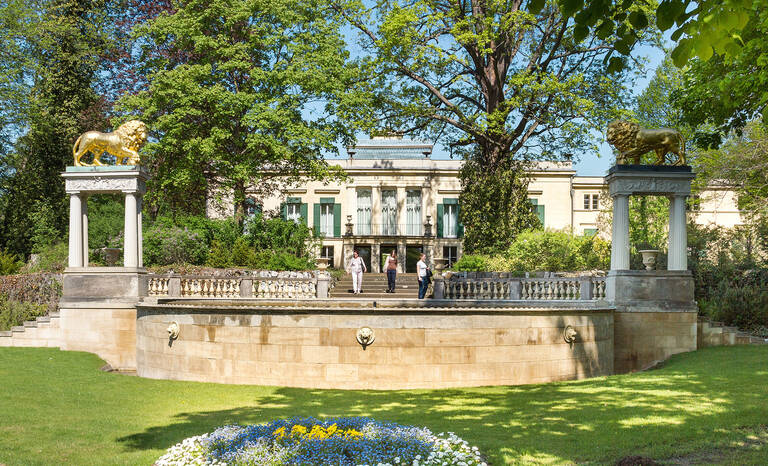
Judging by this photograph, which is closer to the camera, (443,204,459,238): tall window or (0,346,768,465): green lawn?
(0,346,768,465): green lawn

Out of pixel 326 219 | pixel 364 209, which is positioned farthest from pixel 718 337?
pixel 326 219

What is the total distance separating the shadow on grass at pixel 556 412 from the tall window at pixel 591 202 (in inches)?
1337

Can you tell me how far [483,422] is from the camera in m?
9.64

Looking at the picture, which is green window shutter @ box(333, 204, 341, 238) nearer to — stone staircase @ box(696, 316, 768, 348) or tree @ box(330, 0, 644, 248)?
tree @ box(330, 0, 644, 248)

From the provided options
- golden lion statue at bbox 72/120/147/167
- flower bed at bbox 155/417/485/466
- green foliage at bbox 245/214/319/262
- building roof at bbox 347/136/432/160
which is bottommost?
flower bed at bbox 155/417/485/466

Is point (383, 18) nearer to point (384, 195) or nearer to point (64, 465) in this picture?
point (384, 195)

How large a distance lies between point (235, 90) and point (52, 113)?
9.20 meters

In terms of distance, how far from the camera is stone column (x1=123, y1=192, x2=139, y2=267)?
18984 mm

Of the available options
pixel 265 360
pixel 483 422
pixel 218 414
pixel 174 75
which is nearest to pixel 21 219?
pixel 174 75

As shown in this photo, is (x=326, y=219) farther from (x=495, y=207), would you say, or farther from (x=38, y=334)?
(x=38, y=334)

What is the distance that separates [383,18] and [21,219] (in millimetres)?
19959

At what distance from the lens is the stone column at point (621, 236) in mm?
17609

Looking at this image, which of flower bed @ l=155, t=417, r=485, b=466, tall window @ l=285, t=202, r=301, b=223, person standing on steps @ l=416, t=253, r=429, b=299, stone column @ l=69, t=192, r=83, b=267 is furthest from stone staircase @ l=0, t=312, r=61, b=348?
tall window @ l=285, t=202, r=301, b=223

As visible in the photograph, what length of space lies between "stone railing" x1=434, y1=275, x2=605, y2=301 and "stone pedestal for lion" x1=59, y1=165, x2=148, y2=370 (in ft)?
31.1
